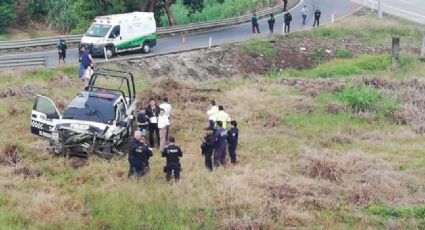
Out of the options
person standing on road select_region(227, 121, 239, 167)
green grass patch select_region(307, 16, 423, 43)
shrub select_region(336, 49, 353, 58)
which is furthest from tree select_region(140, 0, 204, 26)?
person standing on road select_region(227, 121, 239, 167)

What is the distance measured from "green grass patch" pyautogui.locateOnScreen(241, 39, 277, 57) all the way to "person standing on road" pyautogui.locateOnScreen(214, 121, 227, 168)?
783 inches

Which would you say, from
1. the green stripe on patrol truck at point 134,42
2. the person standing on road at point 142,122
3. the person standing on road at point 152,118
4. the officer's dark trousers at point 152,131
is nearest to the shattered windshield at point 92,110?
the person standing on road at point 142,122

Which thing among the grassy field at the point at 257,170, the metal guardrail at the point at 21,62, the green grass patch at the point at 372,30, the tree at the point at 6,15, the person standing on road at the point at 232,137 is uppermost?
the tree at the point at 6,15

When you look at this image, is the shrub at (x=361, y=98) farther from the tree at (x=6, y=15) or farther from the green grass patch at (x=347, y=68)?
the tree at (x=6, y=15)

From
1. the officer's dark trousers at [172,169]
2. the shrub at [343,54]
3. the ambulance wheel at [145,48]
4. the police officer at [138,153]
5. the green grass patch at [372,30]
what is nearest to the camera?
the police officer at [138,153]

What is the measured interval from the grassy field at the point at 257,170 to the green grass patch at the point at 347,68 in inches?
181

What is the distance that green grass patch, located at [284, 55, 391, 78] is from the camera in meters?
33.7

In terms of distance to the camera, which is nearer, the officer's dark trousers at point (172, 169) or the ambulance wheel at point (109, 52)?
the officer's dark trousers at point (172, 169)

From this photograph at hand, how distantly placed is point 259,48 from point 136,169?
22.5m

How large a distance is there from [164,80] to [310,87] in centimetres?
675

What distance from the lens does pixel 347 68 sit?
3416 centimetres

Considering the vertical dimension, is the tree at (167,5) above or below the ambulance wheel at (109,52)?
above

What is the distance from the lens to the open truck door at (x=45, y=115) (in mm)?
18906

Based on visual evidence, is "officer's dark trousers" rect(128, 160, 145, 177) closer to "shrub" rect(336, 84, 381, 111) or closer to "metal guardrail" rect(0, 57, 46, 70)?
"shrub" rect(336, 84, 381, 111)
